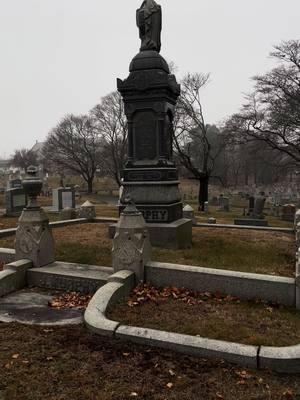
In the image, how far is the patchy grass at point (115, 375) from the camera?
3.33 m

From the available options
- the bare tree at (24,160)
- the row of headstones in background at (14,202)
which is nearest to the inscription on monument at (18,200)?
the row of headstones in background at (14,202)

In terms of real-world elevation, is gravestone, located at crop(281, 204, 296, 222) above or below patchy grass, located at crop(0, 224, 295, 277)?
below

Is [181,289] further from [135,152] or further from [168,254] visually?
[135,152]

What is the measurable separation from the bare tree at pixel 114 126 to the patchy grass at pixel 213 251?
32991 millimetres

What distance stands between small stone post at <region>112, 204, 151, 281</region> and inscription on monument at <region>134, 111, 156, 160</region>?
3.44 meters

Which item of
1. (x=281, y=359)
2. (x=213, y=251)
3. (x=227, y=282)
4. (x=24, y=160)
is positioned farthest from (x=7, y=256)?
(x=24, y=160)

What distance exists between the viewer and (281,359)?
3711 millimetres

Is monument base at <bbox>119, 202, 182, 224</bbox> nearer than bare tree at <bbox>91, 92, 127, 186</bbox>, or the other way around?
monument base at <bbox>119, 202, 182, 224</bbox>

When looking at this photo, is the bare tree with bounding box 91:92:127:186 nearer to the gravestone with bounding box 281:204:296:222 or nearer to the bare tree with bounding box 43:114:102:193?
the bare tree with bounding box 43:114:102:193

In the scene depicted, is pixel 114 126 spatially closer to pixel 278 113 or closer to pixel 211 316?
pixel 278 113

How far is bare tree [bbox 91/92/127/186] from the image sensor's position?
1702 inches

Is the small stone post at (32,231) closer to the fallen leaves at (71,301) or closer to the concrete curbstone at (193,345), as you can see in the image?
the fallen leaves at (71,301)

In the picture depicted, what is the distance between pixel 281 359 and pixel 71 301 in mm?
3536

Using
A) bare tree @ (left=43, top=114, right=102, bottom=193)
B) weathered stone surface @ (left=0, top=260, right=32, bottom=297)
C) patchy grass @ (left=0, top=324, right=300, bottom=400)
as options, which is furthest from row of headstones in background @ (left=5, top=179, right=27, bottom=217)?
bare tree @ (left=43, top=114, right=102, bottom=193)
